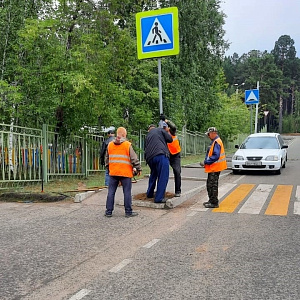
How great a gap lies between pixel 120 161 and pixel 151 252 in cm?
262

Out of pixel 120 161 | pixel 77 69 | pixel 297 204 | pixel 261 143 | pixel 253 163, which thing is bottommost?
pixel 297 204

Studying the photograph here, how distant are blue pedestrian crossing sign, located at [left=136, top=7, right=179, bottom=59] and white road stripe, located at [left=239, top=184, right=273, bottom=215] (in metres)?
3.63

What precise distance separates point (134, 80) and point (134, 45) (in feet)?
6.48

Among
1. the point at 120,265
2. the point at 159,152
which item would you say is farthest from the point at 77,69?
the point at 120,265

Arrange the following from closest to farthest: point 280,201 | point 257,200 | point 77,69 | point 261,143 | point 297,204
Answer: point 297,204 → point 280,201 → point 257,200 → point 77,69 → point 261,143

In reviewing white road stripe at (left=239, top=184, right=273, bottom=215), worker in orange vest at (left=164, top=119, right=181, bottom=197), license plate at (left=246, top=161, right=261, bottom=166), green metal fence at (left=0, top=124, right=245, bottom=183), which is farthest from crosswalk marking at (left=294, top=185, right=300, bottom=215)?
green metal fence at (left=0, top=124, right=245, bottom=183)

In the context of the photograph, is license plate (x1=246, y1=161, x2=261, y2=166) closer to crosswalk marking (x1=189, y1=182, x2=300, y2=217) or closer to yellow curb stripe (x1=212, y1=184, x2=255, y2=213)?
crosswalk marking (x1=189, y1=182, x2=300, y2=217)

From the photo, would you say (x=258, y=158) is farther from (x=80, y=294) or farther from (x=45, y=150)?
(x=80, y=294)

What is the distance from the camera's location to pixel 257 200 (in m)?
9.69

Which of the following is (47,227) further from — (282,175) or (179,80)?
(179,80)

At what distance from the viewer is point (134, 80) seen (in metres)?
16.7

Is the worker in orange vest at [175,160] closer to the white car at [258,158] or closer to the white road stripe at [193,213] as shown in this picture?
the white road stripe at [193,213]

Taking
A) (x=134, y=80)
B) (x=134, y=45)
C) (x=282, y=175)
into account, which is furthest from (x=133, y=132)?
(x=282, y=175)

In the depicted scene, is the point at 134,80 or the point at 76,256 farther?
the point at 134,80
